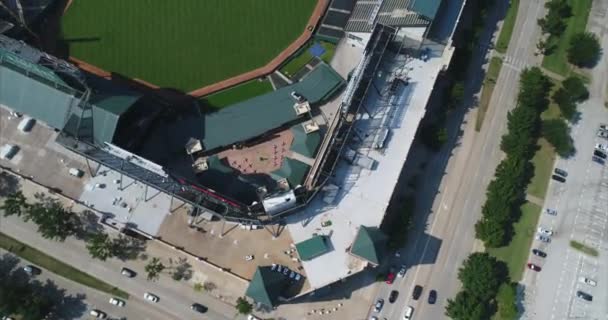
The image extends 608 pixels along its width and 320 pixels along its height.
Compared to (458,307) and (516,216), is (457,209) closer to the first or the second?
(516,216)

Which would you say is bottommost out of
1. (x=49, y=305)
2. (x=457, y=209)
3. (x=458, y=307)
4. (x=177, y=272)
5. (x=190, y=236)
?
(x=49, y=305)

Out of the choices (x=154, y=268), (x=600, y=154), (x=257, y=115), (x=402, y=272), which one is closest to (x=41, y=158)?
(x=154, y=268)

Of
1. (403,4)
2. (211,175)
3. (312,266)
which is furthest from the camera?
(403,4)

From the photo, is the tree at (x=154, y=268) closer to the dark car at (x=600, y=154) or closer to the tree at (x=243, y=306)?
the tree at (x=243, y=306)

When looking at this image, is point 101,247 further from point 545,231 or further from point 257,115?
point 545,231

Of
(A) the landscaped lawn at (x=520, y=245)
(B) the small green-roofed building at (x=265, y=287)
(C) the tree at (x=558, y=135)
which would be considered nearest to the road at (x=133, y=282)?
(B) the small green-roofed building at (x=265, y=287)

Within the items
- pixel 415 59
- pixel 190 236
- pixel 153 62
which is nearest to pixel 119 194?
pixel 190 236

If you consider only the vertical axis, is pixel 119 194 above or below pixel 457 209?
below
